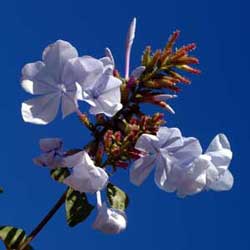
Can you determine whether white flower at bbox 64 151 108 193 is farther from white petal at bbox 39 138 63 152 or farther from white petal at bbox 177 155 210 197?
white petal at bbox 177 155 210 197

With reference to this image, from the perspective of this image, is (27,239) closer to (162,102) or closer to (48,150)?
(48,150)

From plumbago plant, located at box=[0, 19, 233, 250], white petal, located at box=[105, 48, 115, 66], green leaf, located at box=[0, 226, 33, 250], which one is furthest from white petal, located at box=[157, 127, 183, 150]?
green leaf, located at box=[0, 226, 33, 250]

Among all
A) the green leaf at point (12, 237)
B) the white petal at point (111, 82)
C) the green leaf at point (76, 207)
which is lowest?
the green leaf at point (12, 237)

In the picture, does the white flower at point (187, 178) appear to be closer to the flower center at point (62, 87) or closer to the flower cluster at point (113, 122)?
the flower cluster at point (113, 122)

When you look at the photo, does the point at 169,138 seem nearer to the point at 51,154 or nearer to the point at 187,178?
the point at 187,178

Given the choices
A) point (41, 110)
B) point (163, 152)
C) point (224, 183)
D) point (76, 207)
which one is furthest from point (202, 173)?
point (41, 110)

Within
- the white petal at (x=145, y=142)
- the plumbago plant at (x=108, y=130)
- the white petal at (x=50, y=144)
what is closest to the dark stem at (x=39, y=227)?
the plumbago plant at (x=108, y=130)
